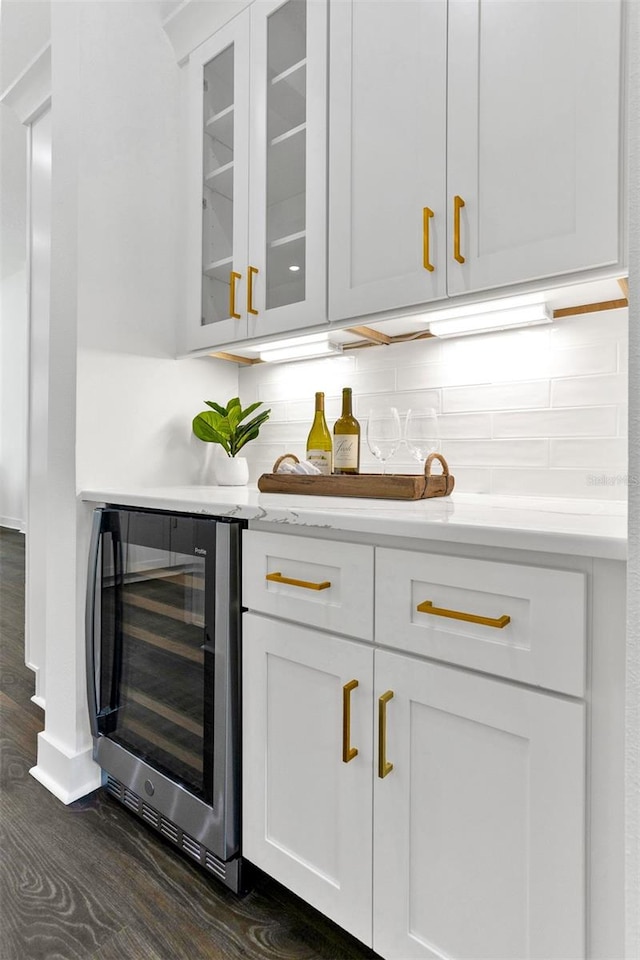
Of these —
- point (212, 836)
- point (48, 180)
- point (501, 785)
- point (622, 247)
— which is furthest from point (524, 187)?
point (48, 180)

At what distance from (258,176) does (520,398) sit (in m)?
1.07

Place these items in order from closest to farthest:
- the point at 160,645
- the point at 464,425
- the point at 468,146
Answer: the point at 468,146, the point at 160,645, the point at 464,425

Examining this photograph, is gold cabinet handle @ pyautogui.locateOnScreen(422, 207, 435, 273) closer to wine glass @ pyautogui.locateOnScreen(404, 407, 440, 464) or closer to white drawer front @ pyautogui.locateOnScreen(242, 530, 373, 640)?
wine glass @ pyautogui.locateOnScreen(404, 407, 440, 464)

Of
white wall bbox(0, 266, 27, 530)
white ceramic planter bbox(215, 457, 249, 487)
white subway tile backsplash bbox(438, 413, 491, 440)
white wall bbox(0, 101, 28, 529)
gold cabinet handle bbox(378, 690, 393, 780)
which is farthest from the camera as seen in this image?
white wall bbox(0, 266, 27, 530)

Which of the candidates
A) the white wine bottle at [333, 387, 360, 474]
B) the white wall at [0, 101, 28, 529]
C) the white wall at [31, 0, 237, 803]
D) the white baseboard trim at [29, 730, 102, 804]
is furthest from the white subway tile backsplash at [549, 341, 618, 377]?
the white wall at [0, 101, 28, 529]

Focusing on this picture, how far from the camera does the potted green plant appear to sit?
78.3 inches

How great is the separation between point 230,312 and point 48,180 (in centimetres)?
133

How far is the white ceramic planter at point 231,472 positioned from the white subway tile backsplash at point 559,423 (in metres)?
0.91

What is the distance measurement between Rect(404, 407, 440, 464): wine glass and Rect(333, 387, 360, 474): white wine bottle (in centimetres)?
17

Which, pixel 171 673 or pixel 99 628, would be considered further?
pixel 99 628

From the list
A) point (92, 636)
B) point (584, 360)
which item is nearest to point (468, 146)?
point (584, 360)

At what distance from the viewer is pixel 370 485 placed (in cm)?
137

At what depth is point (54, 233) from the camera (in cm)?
175

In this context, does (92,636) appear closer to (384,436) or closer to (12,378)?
(384,436)
